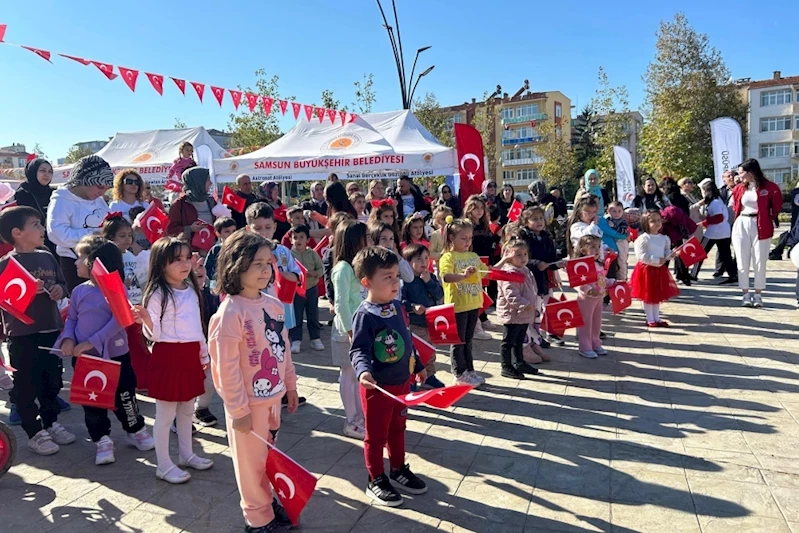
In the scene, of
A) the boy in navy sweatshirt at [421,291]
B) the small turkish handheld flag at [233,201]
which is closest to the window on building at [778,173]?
the small turkish handheld flag at [233,201]

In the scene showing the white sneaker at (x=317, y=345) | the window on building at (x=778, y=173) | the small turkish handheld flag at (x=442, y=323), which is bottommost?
the white sneaker at (x=317, y=345)

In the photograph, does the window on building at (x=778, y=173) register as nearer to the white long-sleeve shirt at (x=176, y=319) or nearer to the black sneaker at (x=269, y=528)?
the white long-sleeve shirt at (x=176, y=319)

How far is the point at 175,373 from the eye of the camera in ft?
11.3

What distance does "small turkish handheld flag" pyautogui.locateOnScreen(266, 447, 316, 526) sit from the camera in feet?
8.52

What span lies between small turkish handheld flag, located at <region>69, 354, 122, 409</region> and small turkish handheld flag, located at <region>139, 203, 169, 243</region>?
2211 mm

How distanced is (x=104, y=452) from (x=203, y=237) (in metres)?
2.65

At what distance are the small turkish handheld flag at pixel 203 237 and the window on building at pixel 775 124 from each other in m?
65.9

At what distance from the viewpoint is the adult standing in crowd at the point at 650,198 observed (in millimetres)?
9922

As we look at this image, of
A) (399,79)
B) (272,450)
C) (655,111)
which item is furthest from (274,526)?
(655,111)

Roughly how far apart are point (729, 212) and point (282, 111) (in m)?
10.0

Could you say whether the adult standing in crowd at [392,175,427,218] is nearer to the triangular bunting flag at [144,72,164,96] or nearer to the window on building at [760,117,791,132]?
the triangular bunting flag at [144,72,164,96]

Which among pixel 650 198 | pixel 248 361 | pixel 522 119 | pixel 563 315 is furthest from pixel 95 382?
pixel 522 119

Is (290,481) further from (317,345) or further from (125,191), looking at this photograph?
(125,191)

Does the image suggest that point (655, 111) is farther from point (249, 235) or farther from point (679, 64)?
point (249, 235)
